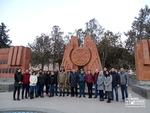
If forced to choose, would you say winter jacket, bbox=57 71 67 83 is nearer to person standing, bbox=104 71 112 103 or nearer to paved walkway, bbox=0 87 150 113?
paved walkway, bbox=0 87 150 113

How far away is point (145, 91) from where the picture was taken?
645 centimetres

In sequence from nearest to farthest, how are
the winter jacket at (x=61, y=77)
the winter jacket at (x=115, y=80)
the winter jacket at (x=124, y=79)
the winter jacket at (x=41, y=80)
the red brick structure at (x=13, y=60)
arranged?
the winter jacket at (x=124, y=79) → the winter jacket at (x=115, y=80) → the winter jacket at (x=41, y=80) → the winter jacket at (x=61, y=77) → the red brick structure at (x=13, y=60)

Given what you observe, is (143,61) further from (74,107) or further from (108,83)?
(74,107)

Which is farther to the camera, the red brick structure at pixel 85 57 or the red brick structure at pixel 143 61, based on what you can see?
the red brick structure at pixel 85 57

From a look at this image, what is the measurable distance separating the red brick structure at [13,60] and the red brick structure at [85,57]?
520 cm

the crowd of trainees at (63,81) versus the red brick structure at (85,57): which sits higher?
the red brick structure at (85,57)

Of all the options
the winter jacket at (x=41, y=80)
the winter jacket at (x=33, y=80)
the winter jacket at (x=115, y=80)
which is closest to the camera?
the winter jacket at (x=115, y=80)

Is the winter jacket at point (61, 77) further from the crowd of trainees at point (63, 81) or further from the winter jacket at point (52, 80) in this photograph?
the winter jacket at point (52, 80)

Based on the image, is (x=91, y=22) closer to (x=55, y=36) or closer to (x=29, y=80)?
(x=55, y=36)

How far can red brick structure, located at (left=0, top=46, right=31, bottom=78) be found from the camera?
1324 cm

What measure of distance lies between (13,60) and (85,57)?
842 cm

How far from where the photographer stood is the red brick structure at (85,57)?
10625 millimetres

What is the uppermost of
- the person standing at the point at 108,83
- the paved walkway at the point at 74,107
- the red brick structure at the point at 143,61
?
the red brick structure at the point at 143,61

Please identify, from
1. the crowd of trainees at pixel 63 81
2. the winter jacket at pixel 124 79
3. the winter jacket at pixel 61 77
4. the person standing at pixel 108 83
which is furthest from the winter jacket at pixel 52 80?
the winter jacket at pixel 124 79
